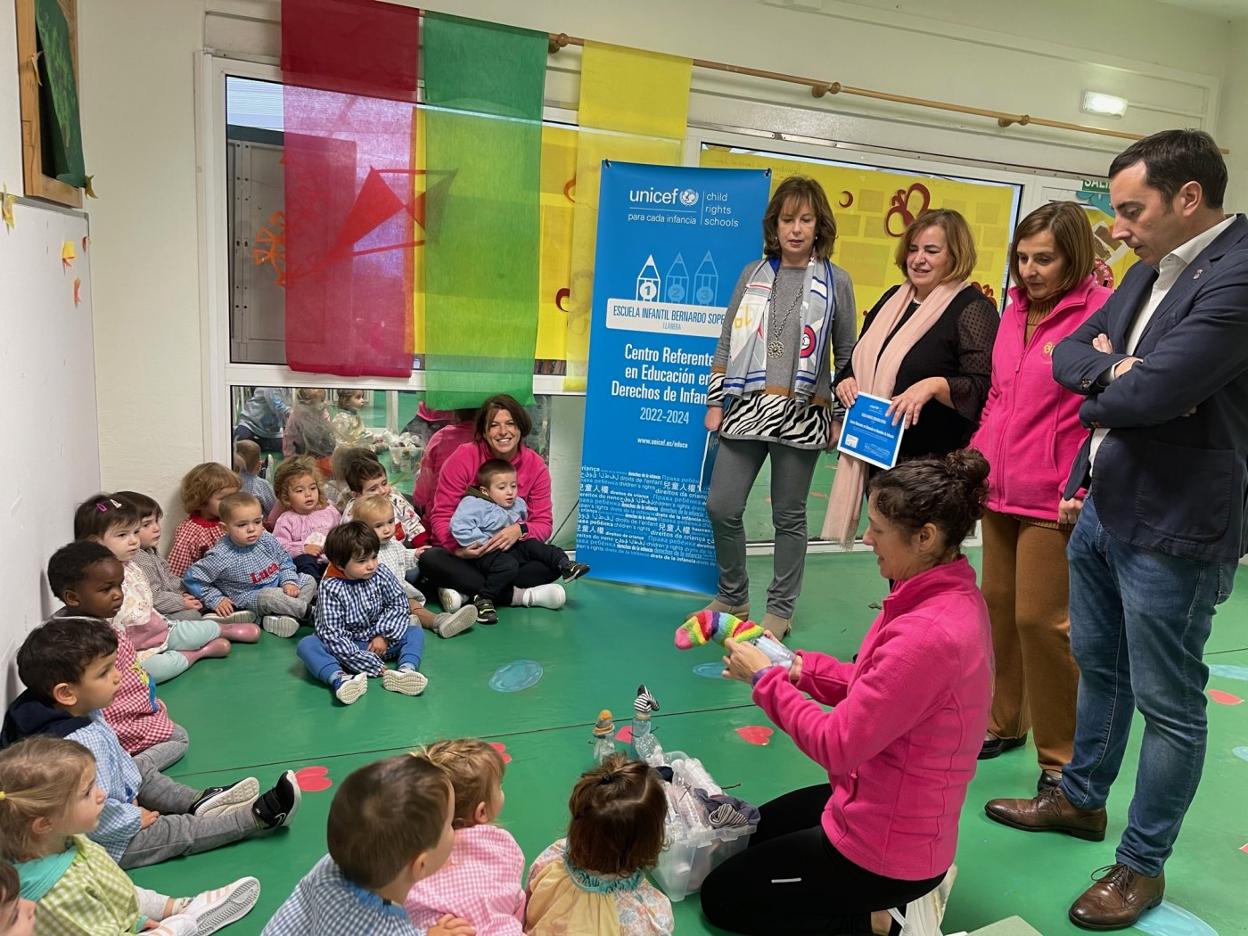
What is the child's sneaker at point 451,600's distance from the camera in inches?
146

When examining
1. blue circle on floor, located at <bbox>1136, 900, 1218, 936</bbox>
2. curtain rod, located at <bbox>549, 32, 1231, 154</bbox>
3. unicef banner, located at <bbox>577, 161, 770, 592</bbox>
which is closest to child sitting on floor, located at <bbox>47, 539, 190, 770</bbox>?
unicef banner, located at <bbox>577, 161, 770, 592</bbox>

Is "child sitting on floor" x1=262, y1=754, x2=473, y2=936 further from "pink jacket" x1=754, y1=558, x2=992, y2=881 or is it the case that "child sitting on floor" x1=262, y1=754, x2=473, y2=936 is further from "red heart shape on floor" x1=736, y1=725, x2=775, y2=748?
"red heart shape on floor" x1=736, y1=725, x2=775, y2=748

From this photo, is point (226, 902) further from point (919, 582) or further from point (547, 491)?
point (547, 491)

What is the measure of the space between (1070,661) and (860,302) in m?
2.85

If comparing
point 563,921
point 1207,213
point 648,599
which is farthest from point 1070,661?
point 648,599

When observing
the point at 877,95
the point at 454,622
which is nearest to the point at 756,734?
the point at 454,622

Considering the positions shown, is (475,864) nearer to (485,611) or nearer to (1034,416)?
(1034,416)

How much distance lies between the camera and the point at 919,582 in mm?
1735

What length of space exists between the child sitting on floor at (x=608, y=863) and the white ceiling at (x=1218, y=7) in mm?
5691

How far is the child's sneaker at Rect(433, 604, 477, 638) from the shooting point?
352 centimetres

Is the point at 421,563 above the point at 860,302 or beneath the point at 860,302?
beneath

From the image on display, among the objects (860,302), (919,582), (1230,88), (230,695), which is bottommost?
(230,695)

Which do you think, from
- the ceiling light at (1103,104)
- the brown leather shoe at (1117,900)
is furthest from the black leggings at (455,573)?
the ceiling light at (1103,104)

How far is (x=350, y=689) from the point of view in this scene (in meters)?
2.92
